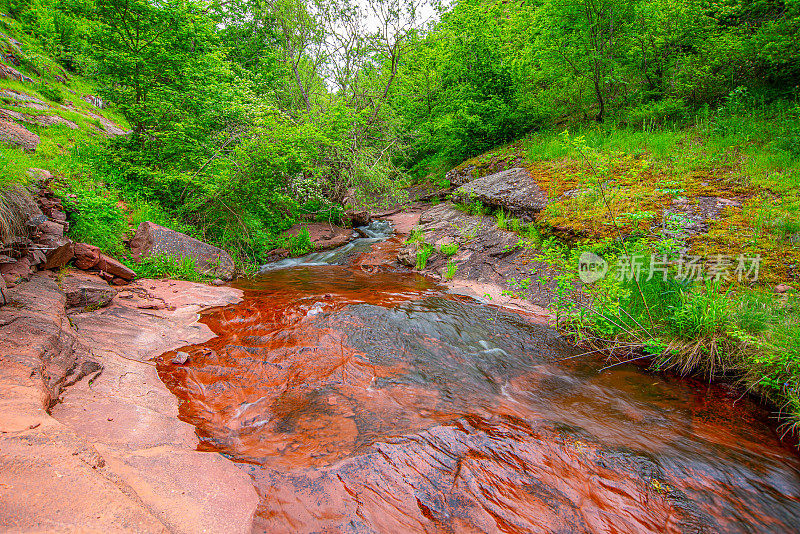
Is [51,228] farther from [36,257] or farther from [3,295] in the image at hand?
[3,295]

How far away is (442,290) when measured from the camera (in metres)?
7.31

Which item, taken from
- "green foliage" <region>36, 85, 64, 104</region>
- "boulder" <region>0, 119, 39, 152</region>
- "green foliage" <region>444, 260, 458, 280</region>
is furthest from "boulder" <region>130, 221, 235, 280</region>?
"green foliage" <region>36, 85, 64, 104</region>

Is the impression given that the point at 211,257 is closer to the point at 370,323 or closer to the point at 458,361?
the point at 370,323

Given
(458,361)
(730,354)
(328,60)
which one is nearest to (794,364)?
(730,354)

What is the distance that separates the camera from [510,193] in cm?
915

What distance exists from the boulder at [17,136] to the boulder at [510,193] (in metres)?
10.9

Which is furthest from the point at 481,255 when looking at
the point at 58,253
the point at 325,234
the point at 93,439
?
the point at 58,253

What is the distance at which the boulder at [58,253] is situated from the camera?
4672 millimetres

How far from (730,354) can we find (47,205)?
10035mm

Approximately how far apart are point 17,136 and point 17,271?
232 inches

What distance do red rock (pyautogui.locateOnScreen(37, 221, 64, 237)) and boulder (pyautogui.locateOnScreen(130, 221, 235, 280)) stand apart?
1584 millimetres

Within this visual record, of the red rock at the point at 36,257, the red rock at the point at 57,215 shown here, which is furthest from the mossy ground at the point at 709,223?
the red rock at the point at 57,215

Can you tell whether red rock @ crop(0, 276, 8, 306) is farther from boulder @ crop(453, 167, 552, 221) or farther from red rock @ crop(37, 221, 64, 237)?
boulder @ crop(453, 167, 552, 221)

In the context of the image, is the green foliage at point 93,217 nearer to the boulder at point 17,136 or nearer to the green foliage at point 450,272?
the boulder at point 17,136
